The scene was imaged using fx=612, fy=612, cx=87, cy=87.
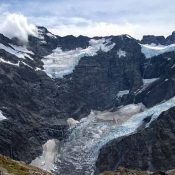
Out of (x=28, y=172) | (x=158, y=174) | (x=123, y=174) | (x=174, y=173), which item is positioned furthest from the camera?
(x=174, y=173)

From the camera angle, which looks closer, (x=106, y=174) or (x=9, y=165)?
(x=9, y=165)

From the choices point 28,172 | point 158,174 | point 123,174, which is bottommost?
point 28,172

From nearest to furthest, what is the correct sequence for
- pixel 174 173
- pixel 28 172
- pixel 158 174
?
pixel 28 172 < pixel 158 174 < pixel 174 173

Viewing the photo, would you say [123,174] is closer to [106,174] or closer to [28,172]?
[106,174]

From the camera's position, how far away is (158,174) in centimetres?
11212

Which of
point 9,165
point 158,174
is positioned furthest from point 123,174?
point 9,165

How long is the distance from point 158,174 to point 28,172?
48154 mm

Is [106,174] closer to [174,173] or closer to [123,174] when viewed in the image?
[123,174]

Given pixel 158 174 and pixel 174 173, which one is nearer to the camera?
pixel 158 174

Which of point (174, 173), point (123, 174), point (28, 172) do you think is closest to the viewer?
point (28, 172)

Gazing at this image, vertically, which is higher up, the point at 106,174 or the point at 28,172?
the point at 106,174

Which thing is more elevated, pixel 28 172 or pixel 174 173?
pixel 174 173

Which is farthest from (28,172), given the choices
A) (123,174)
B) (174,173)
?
(174,173)

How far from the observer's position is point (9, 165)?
70.4 metres
